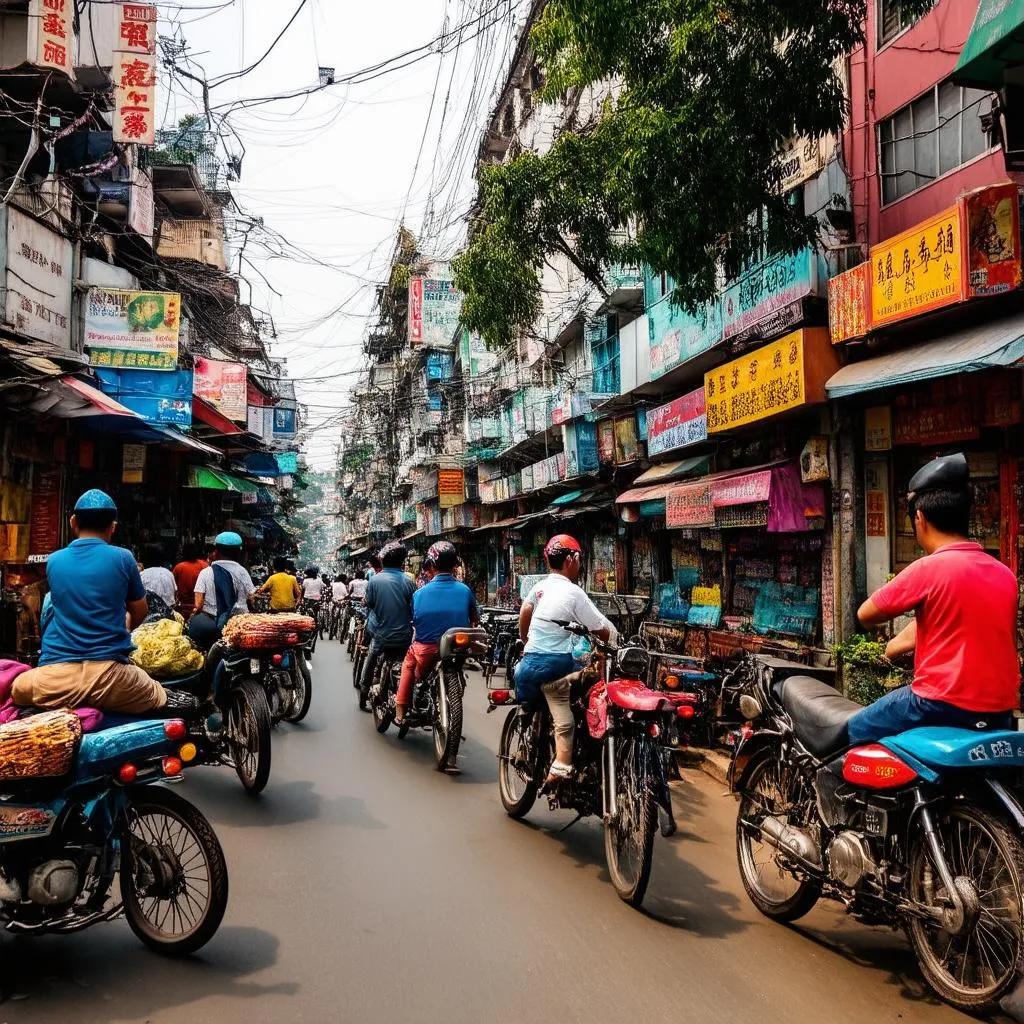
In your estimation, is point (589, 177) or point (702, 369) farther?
point (702, 369)

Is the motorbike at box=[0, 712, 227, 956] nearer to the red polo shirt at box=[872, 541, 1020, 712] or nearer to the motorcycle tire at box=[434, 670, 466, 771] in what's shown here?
the red polo shirt at box=[872, 541, 1020, 712]

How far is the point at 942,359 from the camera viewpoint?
855cm

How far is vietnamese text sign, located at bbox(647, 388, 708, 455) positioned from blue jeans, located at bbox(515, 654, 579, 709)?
9.12 m

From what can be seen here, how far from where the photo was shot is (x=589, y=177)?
11.9 metres

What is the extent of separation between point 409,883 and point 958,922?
2.78m

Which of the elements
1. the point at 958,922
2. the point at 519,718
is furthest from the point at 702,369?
the point at 958,922

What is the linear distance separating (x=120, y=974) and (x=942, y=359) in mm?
8244

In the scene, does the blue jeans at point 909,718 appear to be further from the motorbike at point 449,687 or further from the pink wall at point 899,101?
the pink wall at point 899,101

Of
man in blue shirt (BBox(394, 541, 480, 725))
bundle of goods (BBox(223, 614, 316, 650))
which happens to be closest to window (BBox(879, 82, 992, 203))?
man in blue shirt (BBox(394, 541, 480, 725))

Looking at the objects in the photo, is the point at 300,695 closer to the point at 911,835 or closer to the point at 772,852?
the point at 772,852

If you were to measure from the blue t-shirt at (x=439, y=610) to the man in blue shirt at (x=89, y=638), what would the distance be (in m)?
3.81

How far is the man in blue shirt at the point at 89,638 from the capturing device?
13.6 ft

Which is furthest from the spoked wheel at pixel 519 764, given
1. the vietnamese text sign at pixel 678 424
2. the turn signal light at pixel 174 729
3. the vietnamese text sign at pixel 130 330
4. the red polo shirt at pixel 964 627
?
the vietnamese text sign at pixel 130 330

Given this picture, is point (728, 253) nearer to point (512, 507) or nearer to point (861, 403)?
point (861, 403)
